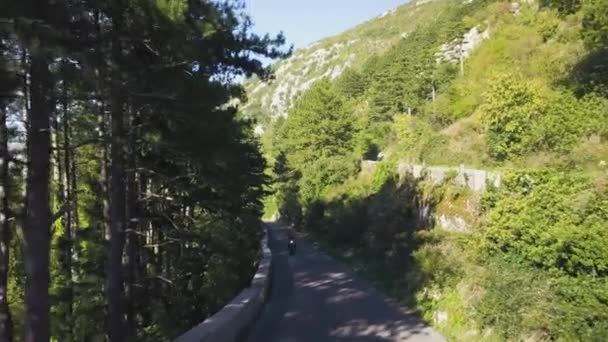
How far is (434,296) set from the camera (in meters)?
14.8

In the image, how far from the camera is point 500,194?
15.5m

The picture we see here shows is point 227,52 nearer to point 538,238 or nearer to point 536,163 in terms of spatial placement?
point 538,238

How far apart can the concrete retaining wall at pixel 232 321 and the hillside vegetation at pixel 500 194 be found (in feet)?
13.8

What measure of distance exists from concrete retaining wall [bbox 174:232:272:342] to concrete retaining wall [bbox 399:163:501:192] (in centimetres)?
741

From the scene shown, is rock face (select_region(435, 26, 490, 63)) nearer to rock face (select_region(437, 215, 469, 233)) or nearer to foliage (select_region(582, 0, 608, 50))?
foliage (select_region(582, 0, 608, 50))

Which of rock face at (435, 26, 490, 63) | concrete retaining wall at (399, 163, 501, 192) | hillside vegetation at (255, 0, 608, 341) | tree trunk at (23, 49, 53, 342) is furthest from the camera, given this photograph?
rock face at (435, 26, 490, 63)

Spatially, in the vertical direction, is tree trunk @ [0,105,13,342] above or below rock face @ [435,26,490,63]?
below

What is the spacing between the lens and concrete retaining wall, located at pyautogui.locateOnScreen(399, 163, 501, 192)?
1685 cm

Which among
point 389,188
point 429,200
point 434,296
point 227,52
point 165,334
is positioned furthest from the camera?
point 389,188

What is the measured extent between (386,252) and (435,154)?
10674 mm

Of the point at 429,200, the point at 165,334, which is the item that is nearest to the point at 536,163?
the point at 429,200

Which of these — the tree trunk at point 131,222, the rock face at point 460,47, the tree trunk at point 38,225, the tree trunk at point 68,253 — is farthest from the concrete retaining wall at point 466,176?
the rock face at point 460,47

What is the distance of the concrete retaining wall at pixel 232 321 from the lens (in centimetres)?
874

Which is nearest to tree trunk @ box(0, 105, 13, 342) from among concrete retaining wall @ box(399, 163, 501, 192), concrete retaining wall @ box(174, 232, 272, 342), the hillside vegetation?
concrete retaining wall @ box(174, 232, 272, 342)
